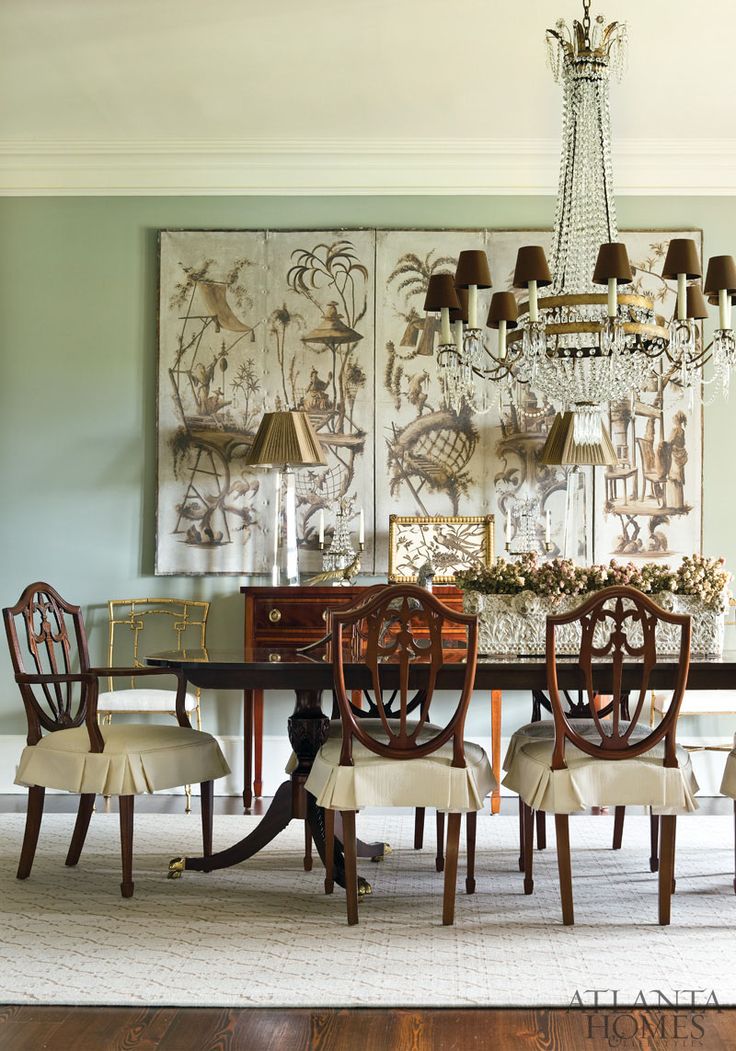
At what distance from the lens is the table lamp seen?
5.27 m

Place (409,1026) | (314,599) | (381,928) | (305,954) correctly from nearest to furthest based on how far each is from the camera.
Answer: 1. (409,1026)
2. (305,954)
3. (381,928)
4. (314,599)

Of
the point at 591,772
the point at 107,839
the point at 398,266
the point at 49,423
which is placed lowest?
the point at 107,839

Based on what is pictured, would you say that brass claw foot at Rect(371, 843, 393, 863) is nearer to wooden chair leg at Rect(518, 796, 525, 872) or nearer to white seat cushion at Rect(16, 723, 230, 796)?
wooden chair leg at Rect(518, 796, 525, 872)

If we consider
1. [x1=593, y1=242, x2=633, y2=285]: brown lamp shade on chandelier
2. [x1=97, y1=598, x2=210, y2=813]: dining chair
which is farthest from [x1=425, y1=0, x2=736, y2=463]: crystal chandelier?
[x1=97, y1=598, x2=210, y2=813]: dining chair

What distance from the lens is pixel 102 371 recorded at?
18.6ft

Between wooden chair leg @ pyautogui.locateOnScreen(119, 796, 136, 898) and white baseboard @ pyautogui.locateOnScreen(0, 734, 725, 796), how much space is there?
6.05 feet

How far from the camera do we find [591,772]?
10.7 feet

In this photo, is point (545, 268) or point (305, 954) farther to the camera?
point (545, 268)

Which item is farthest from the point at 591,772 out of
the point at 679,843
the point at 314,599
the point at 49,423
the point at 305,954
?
the point at 49,423

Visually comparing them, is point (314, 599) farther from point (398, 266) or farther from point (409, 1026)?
point (409, 1026)

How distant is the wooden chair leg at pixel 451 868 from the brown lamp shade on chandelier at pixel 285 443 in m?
2.44

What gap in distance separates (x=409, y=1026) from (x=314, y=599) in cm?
273

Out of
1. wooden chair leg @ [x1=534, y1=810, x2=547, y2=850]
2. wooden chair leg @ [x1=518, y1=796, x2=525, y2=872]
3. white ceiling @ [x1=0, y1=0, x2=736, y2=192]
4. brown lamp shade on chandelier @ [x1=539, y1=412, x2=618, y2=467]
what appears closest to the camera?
wooden chair leg @ [x1=518, y1=796, x2=525, y2=872]

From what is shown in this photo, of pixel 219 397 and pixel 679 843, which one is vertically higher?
pixel 219 397
